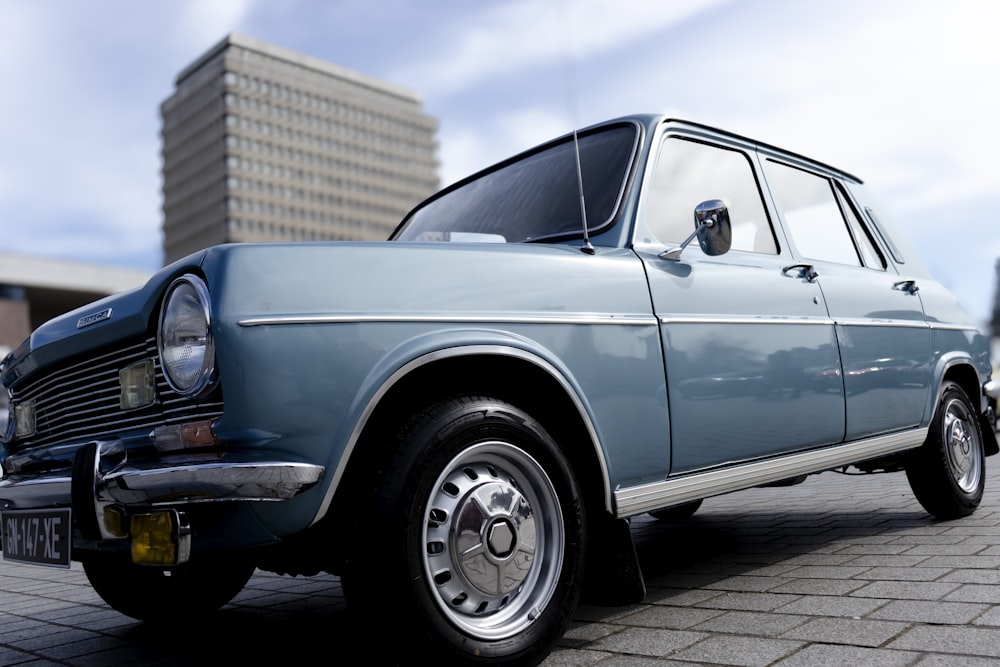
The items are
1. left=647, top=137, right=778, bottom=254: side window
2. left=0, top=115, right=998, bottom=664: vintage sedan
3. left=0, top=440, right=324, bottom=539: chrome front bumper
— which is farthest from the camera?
left=647, top=137, right=778, bottom=254: side window

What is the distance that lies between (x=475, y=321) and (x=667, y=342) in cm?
81

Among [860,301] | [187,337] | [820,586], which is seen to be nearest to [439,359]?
[187,337]

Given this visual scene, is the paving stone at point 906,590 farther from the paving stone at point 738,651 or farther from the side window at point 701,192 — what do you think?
the side window at point 701,192

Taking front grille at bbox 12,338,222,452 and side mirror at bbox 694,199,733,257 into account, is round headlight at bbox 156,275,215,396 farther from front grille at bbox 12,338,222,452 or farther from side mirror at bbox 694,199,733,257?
side mirror at bbox 694,199,733,257

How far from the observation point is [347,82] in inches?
5335

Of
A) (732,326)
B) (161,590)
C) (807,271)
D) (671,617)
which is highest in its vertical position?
(807,271)

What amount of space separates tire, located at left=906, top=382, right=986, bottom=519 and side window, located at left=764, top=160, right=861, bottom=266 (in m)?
1.01

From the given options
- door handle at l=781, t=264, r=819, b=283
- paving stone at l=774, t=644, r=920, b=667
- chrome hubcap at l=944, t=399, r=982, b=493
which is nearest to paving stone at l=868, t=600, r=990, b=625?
paving stone at l=774, t=644, r=920, b=667

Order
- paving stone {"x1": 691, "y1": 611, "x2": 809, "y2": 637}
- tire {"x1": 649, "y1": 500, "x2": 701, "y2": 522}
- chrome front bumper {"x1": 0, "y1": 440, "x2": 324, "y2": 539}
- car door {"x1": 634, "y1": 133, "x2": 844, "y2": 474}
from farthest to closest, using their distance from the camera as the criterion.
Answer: tire {"x1": 649, "y1": 500, "x2": 701, "y2": 522} → car door {"x1": 634, "y1": 133, "x2": 844, "y2": 474} → paving stone {"x1": 691, "y1": 611, "x2": 809, "y2": 637} → chrome front bumper {"x1": 0, "y1": 440, "x2": 324, "y2": 539}

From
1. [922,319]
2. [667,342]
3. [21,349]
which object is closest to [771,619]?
[667,342]

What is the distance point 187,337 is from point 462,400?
752mm

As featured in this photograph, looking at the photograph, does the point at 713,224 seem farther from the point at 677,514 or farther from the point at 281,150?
the point at 281,150

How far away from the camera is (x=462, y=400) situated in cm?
250

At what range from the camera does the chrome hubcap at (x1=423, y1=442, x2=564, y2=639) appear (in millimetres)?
2441
